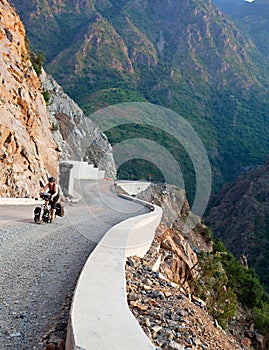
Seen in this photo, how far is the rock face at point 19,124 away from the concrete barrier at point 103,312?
9.87 meters

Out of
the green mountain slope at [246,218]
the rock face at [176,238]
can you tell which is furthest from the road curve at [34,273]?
the green mountain slope at [246,218]

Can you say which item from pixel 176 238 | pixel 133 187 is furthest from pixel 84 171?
pixel 176 238

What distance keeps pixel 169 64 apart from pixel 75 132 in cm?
9752

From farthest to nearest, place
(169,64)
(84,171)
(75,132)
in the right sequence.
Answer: (169,64) → (75,132) → (84,171)

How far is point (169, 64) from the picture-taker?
132625mm

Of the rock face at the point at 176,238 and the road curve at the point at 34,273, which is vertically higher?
the road curve at the point at 34,273

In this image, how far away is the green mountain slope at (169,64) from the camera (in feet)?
342

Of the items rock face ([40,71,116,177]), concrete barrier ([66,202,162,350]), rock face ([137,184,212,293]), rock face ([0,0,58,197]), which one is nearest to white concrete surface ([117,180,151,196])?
rock face ([137,184,212,293])

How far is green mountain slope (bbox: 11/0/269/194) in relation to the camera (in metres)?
104

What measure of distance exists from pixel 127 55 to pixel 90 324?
12795 centimetres

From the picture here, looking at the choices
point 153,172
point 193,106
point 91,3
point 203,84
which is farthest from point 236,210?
point 91,3

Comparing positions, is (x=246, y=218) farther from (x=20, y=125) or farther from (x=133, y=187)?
(x=20, y=125)

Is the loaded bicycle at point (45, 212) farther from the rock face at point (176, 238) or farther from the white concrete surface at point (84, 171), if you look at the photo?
the white concrete surface at point (84, 171)

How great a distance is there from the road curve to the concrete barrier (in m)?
0.40
